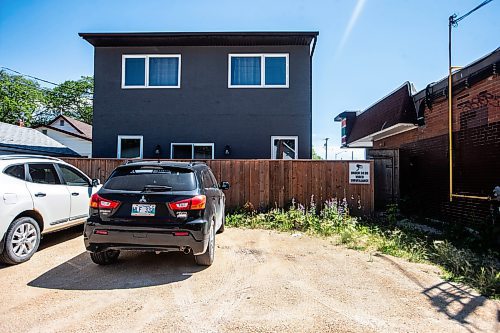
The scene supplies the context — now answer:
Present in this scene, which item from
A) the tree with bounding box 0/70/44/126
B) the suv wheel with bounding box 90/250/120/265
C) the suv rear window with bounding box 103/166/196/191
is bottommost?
the suv wheel with bounding box 90/250/120/265

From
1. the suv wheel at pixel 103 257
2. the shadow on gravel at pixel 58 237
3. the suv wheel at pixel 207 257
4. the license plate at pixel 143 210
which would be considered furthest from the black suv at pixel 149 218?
the shadow on gravel at pixel 58 237

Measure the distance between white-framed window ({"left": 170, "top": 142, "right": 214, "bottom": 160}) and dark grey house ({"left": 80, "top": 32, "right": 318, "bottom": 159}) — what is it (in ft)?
0.13

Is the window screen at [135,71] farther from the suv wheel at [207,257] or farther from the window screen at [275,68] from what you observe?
the suv wheel at [207,257]

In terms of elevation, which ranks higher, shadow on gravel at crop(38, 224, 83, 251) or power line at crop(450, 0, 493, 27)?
power line at crop(450, 0, 493, 27)

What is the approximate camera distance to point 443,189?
8.13 metres

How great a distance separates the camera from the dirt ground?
3.05m

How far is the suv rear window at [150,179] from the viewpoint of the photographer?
4367mm

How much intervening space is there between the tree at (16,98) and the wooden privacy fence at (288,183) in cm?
4066

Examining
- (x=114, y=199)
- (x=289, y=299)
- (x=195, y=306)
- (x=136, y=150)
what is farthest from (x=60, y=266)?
(x=136, y=150)

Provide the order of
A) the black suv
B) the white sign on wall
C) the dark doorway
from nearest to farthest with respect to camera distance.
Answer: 1. the black suv
2. the white sign on wall
3. the dark doorway

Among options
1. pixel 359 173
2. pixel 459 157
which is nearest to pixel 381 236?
pixel 359 173

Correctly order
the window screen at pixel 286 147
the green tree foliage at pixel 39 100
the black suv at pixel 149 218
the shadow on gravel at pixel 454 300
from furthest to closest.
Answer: the green tree foliage at pixel 39 100, the window screen at pixel 286 147, the black suv at pixel 149 218, the shadow on gravel at pixel 454 300

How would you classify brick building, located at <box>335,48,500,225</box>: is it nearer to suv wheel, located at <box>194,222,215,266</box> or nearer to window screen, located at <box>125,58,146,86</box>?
suv wheel, located at <box>194,222,215,266</box>

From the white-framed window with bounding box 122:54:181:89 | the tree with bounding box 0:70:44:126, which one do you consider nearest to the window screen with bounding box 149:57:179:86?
the white-framed window with bounding box 122:54:181:89
